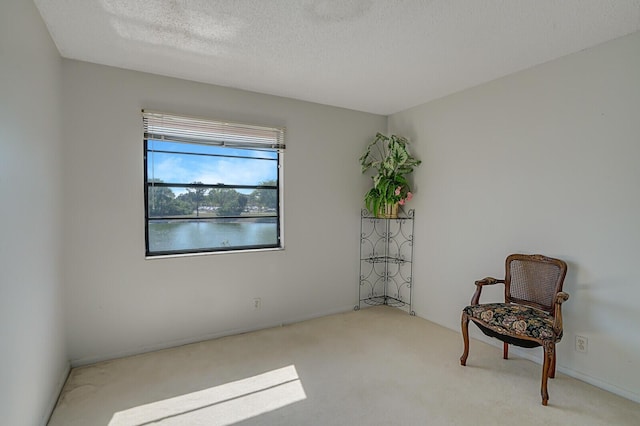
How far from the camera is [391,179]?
3.64 m

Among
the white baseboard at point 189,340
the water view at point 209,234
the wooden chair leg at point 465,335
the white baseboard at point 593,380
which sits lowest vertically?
the white baseboard at point 189,340

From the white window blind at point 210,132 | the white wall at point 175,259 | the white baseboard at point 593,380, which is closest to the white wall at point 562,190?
the white baseboard at point 593,380

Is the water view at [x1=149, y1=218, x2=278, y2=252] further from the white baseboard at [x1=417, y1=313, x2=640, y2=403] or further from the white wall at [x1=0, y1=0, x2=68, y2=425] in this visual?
the white baseboard at [x1=417, y1=313, x2=640, y2=403]

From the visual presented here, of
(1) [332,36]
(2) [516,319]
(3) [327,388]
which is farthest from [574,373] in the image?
(1) [332,36]

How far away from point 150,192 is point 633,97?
378 cm

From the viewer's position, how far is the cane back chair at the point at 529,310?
2152mm

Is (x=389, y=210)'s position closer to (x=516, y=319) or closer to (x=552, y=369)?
(x=516, y=319)

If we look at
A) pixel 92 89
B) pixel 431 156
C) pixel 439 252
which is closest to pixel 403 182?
pixel 431 156

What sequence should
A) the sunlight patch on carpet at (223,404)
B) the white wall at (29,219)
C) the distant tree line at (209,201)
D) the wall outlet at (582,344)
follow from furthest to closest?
the distant tree line at (209,201) → the wall outlet at (582,344) → the sunlight patch on carpet at (223,404) → the white wall at (29,219)

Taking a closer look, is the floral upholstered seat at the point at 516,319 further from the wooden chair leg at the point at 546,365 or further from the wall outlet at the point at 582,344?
the wall outlet at the point at 582,344

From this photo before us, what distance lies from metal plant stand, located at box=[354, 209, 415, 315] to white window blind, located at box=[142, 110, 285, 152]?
1505mm

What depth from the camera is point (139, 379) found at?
2393mm

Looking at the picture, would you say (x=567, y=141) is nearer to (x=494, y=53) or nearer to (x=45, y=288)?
(x=494, y=53)

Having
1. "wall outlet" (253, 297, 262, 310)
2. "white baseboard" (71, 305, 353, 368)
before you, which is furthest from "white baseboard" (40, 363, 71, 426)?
"wall outlet" (253, 297, 262, 310)
